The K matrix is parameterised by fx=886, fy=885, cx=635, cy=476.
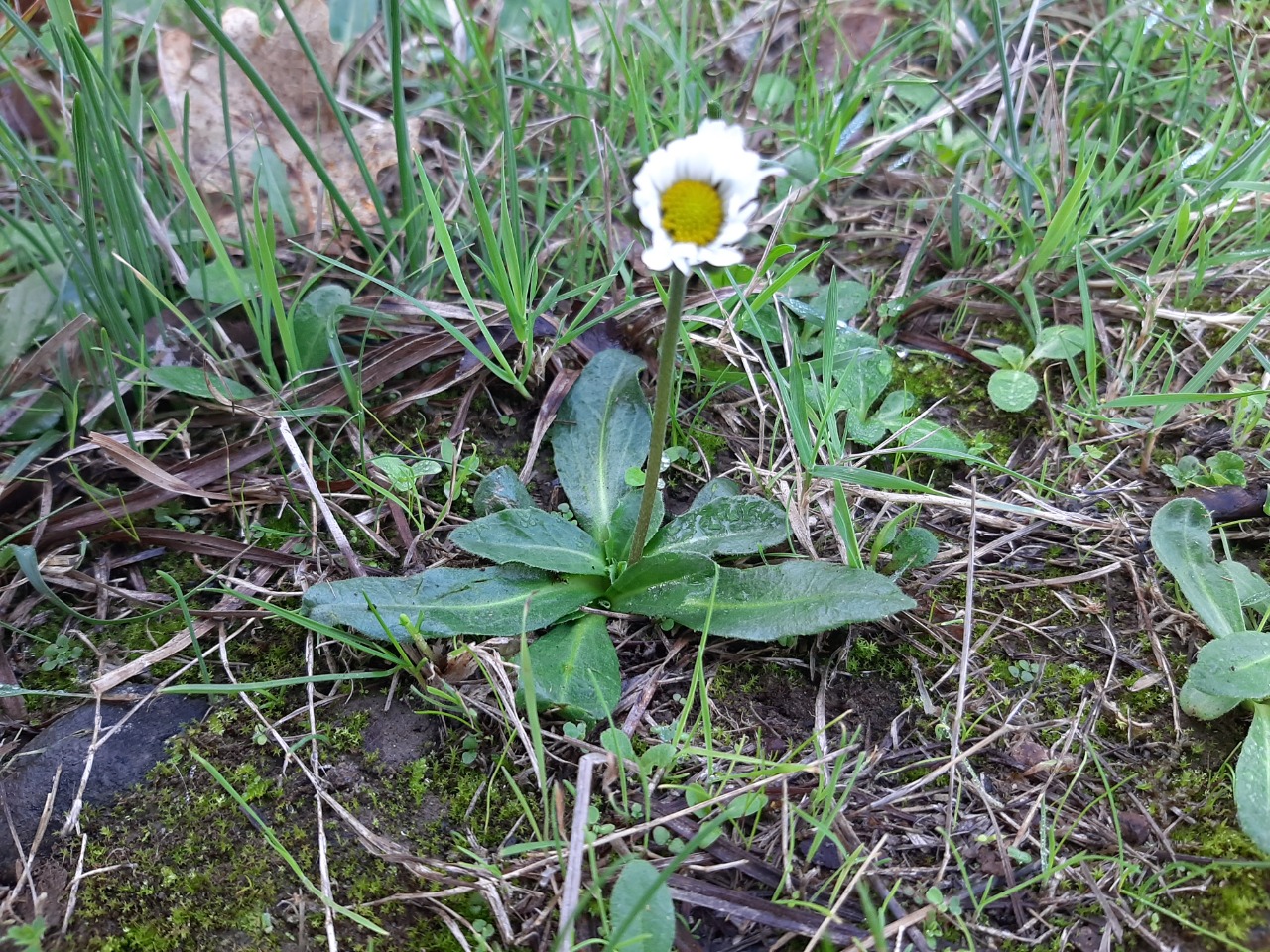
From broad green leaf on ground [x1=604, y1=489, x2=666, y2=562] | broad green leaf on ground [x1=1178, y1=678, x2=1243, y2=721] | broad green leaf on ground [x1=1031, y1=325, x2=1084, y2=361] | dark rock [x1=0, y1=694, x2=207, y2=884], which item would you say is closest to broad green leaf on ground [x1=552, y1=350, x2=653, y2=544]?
broad green leaf on ground [x1=604, y1=489, x2=666, y2=562]

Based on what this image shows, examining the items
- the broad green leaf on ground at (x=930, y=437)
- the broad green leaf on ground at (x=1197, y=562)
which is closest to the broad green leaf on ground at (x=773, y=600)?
the broad green leaf on ground at (x=930, y=437)

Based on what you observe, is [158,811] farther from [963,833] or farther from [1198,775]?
[1198,775]

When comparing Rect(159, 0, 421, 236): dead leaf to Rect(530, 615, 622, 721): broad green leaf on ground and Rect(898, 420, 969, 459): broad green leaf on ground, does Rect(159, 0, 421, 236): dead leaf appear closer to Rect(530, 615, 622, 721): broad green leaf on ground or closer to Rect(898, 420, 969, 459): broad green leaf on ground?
Rect(530, 615, 622, 721): broad green leaf on ground

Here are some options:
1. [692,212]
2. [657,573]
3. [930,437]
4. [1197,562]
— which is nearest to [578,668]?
[657,573]

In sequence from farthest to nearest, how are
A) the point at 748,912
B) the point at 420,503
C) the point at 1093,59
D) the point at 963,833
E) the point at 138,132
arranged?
the point at 1093,59, the point at 138,132, the point at 420,503, the point at 963,833, the point at 748,912

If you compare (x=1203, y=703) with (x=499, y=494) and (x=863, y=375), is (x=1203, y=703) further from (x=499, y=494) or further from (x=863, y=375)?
(x=499, y=494)

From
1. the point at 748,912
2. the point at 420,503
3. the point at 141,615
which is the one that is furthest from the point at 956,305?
the point at 141,615

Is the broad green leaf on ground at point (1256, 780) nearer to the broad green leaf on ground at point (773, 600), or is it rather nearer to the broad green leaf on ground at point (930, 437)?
the broad green leaf on ground at point (773, 600)
